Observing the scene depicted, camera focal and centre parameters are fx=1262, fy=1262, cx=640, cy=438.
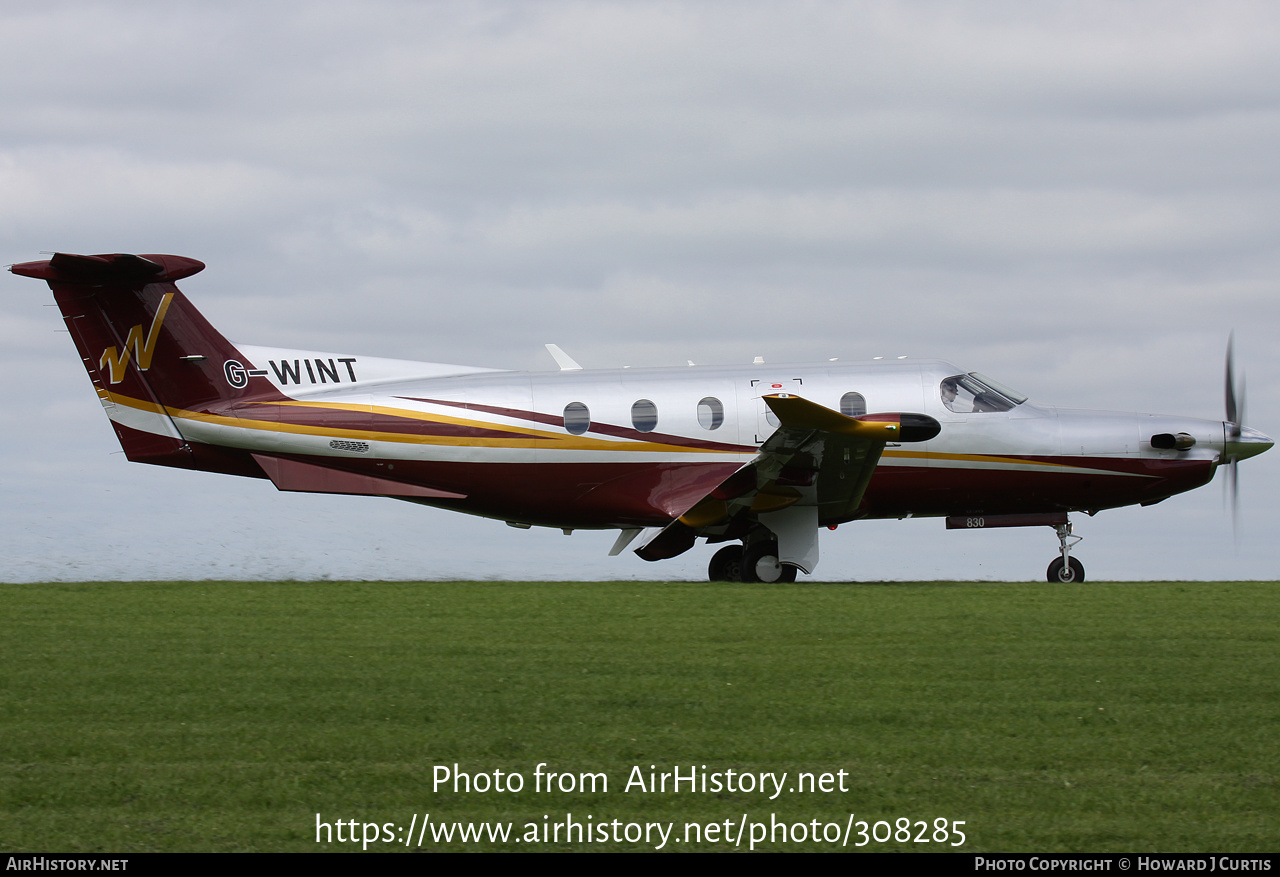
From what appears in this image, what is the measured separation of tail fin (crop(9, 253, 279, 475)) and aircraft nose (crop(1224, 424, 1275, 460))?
1516cm

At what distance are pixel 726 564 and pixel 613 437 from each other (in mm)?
2856

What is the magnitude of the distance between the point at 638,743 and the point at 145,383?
13340 millimetres

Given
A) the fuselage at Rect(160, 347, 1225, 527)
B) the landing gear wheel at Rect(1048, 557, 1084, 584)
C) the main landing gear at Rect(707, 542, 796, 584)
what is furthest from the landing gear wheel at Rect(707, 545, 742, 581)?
the landing gear wheel at Rect(1048, 557, 1084, 584)

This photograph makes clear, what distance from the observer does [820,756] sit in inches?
299

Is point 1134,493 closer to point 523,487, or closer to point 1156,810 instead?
point 523,487

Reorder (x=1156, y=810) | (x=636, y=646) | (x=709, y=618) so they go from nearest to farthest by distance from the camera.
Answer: (x=1156, y=810), (x=636, y=646), (x=709, y=618)

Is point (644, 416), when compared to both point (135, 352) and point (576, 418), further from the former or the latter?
point (135, 352)

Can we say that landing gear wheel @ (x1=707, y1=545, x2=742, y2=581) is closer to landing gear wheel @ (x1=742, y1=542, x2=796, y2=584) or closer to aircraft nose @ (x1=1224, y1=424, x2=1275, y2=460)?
landing gear wheel @ (x1=742, y1=542, x2=796, y2=584)

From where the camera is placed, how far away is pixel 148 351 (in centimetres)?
1864

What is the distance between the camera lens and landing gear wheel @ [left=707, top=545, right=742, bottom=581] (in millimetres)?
20156

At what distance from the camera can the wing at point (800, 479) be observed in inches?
666

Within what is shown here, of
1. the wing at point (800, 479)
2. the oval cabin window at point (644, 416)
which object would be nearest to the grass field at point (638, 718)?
the wing at point (800, 479)

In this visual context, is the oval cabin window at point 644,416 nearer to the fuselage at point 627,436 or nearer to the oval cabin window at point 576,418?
the fuselage at point 627,436
